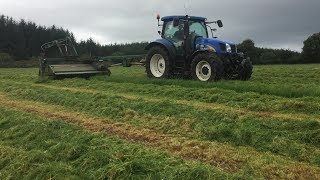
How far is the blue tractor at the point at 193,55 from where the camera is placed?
14.9 m

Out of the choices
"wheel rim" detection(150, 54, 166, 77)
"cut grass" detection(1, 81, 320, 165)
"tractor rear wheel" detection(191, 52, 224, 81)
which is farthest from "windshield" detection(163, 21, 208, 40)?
"cut grass" detection(1, 81, 320, 165)

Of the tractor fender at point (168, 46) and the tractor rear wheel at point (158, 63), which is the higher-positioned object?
the tractor fender at point (168, 46)

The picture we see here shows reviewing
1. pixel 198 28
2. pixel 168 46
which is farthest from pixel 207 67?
pixel 198 28

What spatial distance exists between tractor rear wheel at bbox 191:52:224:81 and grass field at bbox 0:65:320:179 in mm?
1883

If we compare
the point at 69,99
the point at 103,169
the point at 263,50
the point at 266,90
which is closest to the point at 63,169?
the point at 103,169

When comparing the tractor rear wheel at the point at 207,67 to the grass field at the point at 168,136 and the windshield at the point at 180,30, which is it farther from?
the grass field at the point at 168,136

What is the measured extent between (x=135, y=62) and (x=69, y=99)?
7.88 metres

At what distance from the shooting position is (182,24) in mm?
16000

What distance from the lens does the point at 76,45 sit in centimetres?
5547

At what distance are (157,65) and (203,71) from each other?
9.00ft

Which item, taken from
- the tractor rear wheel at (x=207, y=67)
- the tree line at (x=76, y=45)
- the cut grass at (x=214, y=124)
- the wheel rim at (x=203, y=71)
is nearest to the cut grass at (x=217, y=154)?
the cut grass at (x=214, y=124)

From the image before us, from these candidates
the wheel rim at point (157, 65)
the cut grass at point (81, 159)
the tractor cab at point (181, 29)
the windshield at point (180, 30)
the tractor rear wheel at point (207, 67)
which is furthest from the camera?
the wheel rim at point (157, 65)

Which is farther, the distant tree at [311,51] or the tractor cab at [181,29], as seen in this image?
the distant tree at [311,51]

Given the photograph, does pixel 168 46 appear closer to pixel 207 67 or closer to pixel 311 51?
pixel 207 67
